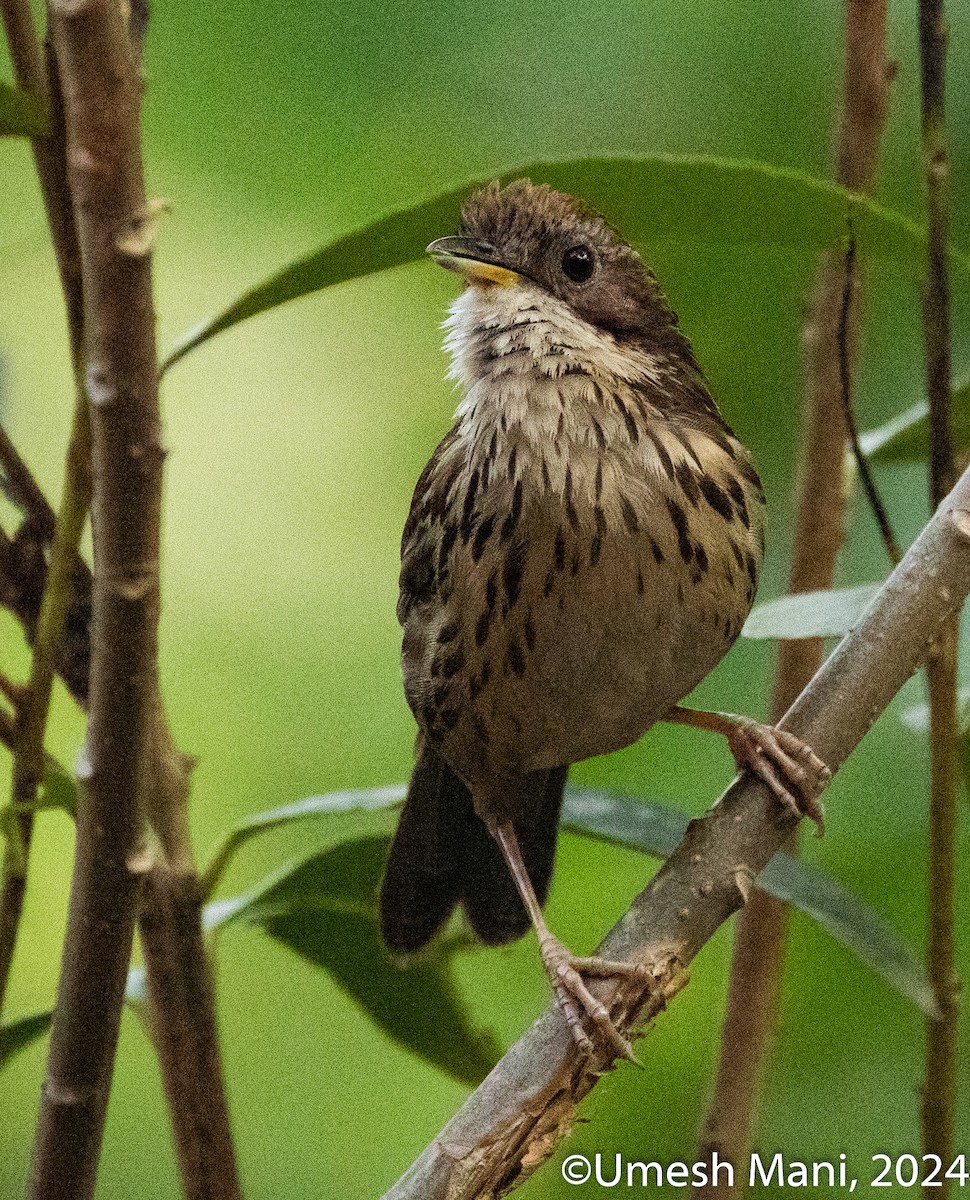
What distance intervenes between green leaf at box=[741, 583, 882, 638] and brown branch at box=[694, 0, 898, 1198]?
473 mm

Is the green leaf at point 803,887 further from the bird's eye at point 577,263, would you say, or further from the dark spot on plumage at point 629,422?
the bird's eye at point 577,263

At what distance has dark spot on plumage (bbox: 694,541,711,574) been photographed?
74.3 inches

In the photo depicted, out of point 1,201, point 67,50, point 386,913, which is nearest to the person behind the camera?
point 67,50

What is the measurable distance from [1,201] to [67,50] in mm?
2084

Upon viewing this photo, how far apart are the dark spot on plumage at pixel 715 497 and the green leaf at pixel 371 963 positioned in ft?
2.24

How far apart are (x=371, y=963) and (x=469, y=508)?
732 mm

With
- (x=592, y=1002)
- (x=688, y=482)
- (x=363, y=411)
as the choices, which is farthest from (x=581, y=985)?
(x=363, y=411)

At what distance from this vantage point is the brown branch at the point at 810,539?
7.06 feet

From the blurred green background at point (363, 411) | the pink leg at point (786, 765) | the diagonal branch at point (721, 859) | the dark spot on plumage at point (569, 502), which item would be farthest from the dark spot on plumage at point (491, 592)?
the blurred green background at point (363, 411)

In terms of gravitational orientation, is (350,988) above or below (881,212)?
below

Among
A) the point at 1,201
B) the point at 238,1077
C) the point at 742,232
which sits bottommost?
the point at 238,1077

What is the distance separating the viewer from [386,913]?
7.02ft

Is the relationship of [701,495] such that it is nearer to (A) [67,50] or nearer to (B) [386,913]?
(B) [386,913]

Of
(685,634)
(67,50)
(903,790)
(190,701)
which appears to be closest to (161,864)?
(685,634)
